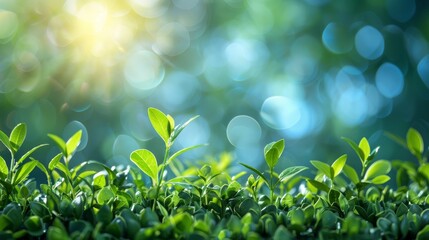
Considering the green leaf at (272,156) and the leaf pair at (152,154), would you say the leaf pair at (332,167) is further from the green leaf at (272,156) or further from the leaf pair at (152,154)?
the leaf pair at (152,154)

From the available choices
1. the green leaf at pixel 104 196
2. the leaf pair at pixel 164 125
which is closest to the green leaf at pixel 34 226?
the green leaf at pixel 104 196

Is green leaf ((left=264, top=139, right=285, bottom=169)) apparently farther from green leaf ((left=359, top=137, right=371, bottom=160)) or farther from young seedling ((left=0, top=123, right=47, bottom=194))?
young seedling ((left=0, top=123, right=47, bottom=194))

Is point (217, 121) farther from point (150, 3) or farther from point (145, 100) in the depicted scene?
point (150, 3)

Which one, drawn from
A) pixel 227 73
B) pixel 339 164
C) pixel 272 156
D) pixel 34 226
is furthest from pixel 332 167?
pixel 227 73

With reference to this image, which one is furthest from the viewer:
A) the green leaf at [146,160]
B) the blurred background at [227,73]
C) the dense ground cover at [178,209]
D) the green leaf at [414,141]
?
the blurred background at [227,73]

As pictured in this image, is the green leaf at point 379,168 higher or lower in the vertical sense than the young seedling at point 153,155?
lower

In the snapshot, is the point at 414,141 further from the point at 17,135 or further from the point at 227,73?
the point at 227,73

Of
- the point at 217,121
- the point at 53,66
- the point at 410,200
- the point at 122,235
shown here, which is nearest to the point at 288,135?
the point at 217,121

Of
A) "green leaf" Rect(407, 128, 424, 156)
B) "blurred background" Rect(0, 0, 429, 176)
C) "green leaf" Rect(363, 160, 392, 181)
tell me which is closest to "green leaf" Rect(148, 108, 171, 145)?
"green leaf" Rect(363, 160, 392, 181)

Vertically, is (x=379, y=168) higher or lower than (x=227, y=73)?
higher
